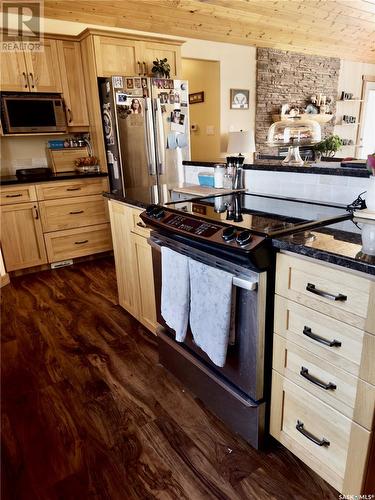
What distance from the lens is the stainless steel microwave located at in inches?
129

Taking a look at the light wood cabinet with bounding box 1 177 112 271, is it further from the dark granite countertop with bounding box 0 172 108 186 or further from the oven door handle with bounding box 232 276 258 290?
the oven door handle with bounding box 232 276 258 290

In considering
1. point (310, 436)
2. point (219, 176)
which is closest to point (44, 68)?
point (219, 176)

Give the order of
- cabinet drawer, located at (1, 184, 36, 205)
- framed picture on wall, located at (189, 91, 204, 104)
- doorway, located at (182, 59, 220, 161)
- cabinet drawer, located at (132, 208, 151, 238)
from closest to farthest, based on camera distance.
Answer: cabinet drawer, located at (132, 208, 151, 238), cabinet drawer, located at (1, 184, 36, 205), doorway, located at (182, 59, 220, 161), framed picture on wall, located at (189, 91, 204, 104)

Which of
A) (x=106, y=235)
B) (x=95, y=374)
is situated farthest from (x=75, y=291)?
(x=95, y=374)

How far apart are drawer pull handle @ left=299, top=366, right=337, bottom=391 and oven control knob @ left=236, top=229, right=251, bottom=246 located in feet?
1.62

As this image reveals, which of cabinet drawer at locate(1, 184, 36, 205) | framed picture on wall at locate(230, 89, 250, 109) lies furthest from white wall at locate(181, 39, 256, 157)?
cabinet drawer at locate(1, 184, 36, 205)

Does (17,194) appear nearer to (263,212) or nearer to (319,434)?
(263,212)

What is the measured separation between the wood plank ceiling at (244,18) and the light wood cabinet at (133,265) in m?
2.43

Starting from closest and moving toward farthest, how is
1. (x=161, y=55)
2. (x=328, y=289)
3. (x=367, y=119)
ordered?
(x=328, y=289)
(x=161, y=55)
(x=367, y=119)

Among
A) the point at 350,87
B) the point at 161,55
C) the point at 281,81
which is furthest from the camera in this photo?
the point at 350,87

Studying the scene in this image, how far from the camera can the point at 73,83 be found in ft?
11.9

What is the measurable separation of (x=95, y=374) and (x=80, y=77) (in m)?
3.09

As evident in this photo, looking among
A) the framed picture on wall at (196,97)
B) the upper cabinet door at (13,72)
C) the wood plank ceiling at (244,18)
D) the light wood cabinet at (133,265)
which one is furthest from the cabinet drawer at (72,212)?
the framed picture on wall at (196,97)

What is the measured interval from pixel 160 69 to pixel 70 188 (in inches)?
61.9
